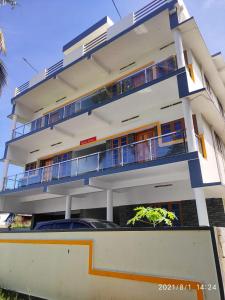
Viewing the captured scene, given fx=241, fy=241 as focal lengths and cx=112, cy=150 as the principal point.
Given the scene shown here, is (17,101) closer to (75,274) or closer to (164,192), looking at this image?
(164,192)

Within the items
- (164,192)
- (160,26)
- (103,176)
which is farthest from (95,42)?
(164,192)

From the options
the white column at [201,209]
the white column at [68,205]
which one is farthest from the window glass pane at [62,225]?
the white column at [68,205]

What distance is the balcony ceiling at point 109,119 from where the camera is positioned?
12.5m

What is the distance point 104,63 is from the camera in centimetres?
1620

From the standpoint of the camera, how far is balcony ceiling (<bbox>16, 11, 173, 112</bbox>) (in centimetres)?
1373

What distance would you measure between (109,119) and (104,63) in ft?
13.6

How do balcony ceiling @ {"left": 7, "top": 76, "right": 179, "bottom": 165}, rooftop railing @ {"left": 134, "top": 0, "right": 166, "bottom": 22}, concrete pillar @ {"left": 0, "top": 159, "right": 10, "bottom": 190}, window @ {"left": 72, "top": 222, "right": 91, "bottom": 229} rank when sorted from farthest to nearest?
concrete pillar @ {"left": 0, "top": 159, "right": 10, "bottom": 190}
rooftop railing @ {"left": 134, "top": 0, "right": 166, "bottom": 22}
balcony ceiling @ {"left": 7, "top": 76, "right": 179, "bottom": 165}
window @ {"left": 72, "top": 222, "right": 91, "bottom": 229}

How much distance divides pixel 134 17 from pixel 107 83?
4.40 metres

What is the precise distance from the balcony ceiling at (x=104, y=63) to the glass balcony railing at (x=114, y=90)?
2.13 meters

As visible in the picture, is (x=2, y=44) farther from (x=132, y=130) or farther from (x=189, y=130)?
(x=189, y=130)

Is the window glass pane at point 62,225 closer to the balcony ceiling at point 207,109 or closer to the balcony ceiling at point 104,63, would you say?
the balcony ceiling at point 207,109

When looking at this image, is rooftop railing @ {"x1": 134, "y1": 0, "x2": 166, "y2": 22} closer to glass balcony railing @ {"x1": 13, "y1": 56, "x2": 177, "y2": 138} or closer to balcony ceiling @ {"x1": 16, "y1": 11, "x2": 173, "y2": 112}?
balcony ceiling @ {"x1": 16, "y1": 11, "x2": 173, "y2": 112}

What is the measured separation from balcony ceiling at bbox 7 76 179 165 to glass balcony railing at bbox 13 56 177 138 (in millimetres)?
452

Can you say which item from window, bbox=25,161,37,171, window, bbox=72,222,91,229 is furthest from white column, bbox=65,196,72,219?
window, bbox=72,222,91,229
